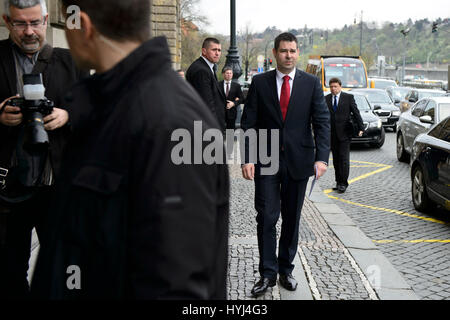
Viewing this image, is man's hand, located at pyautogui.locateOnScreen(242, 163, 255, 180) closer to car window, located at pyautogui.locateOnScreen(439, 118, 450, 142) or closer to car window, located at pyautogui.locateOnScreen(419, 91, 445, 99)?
car window, located at pyautogui.locateOnScreen(439, 118, 450, 142)

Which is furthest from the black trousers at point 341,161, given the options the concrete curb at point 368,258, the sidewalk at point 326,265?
the sidewalk at point 326,265

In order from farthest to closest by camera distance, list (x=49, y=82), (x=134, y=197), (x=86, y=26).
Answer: (x=49, y=82)
(x=86, y=26)
(x=134, y=197)

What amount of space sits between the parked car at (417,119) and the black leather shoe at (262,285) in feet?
26.3

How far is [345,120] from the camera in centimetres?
988

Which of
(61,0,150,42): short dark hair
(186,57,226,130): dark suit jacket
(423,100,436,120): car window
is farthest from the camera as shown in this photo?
(423,100,436,120): car window

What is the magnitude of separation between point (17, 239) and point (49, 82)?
0.84m

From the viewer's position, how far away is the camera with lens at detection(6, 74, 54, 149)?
2.61m

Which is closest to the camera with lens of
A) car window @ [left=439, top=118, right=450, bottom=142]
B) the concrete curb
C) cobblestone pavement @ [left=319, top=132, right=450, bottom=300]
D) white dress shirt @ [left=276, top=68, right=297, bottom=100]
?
white dress shirt @ [left=276, top=68, right=297, bottom=100]

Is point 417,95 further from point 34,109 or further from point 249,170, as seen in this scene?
point 34,109

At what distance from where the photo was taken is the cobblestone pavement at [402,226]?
5336 millimetres

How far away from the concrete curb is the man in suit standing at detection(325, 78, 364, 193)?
160cm

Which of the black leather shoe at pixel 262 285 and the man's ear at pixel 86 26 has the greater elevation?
the man's ear at pixel 86 26

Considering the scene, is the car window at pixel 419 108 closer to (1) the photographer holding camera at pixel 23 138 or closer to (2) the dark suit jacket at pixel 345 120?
(2) the dark suit jacket at pixel 345 120

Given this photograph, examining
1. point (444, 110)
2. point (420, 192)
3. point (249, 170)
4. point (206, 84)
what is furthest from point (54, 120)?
point (444, 110)
